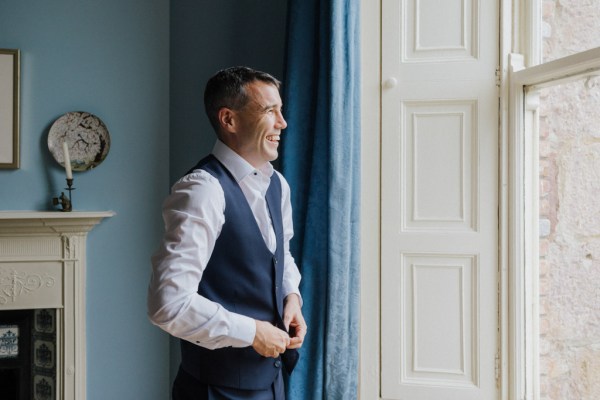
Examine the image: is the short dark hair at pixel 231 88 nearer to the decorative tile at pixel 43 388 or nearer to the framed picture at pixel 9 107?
the framed picture at pixel 9 107

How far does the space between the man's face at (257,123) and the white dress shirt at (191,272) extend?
0.56ft

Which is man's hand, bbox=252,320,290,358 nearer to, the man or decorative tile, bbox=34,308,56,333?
the man

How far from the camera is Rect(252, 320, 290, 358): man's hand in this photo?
4.36 feet

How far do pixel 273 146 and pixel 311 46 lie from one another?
3.37 feet

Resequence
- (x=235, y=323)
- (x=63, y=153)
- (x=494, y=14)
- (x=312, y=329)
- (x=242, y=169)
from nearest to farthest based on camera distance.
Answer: (x=235, y=323) → (x=242, y=169) → (x=494, y=14) → (x=312, y=329) → (x=63, y=153)

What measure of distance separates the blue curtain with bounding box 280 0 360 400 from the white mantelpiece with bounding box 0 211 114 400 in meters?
1.03

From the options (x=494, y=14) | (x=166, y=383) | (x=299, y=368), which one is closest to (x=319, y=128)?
(x=494, y=14)

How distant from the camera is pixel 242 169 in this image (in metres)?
1.48

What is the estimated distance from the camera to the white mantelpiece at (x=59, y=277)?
9.04 ft

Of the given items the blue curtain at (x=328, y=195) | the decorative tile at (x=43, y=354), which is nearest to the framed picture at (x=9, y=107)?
the decorative tile at (x=43, y=354)

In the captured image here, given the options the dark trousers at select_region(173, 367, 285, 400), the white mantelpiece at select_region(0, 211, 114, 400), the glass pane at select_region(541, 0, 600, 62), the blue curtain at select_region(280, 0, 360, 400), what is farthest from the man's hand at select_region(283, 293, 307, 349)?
the white mantelpiece at select_region(0, 211, 114, 400)

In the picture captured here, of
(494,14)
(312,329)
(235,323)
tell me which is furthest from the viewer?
(312,329)

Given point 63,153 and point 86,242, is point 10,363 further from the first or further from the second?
point 63,153

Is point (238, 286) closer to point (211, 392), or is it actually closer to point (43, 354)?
point (211, 392)
